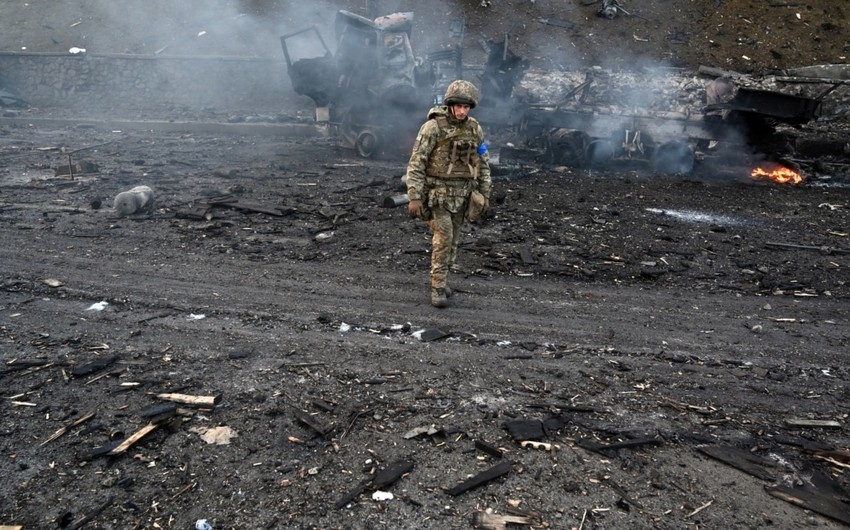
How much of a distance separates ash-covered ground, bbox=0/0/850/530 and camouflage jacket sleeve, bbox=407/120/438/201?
1214 millimetres

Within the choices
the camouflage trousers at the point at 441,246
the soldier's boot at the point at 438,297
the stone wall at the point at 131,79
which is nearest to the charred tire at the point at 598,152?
the camouflage trousers at the point at 441,246

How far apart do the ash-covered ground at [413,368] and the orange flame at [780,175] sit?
3.31 m

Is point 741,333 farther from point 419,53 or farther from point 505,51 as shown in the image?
point 419,53

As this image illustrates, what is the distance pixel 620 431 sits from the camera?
162 inches

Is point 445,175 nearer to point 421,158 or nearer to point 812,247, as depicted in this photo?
point 421,158

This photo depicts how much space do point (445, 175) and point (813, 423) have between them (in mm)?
3781

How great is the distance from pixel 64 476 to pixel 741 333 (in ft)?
18.9

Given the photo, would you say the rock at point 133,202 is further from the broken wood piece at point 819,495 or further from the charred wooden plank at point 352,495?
the broken wood piece at point 819,495

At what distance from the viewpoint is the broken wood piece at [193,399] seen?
4297 millimetres

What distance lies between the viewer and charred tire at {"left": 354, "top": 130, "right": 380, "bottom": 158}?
14.4m

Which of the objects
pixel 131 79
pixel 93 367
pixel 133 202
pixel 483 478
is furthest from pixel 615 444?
pixel 131 79

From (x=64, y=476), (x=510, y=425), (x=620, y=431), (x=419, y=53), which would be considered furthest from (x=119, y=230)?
(x=419, y=53)

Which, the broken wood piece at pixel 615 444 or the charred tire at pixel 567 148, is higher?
the charred tire at pixel 567 148

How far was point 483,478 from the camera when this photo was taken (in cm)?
361
